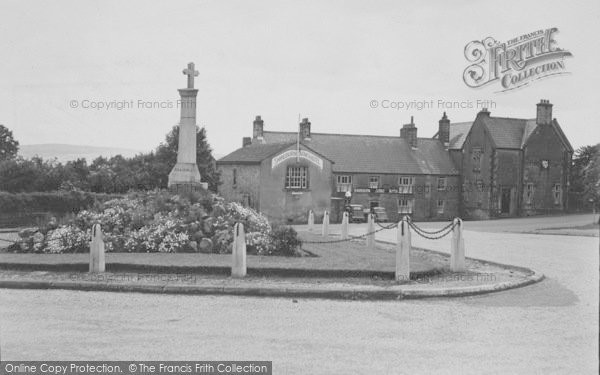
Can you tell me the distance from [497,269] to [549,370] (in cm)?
795

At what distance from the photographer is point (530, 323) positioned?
27.6ft

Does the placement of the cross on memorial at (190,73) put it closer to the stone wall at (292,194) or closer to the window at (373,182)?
the stone wall at (292,194)

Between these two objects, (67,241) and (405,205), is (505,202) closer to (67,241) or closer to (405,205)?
(405,205)

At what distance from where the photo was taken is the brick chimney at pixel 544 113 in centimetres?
5150

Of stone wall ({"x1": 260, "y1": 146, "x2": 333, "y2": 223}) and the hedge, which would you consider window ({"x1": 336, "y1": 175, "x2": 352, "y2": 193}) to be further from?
the hedge

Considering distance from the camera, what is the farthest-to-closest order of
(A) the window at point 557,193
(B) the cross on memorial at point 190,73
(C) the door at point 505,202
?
1. (A) the window at point 557,193
2. (C) the door at point 505,202
3. (B) the cross on memorial at point 190,73

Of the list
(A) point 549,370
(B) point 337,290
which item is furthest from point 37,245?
(A) point 549,370

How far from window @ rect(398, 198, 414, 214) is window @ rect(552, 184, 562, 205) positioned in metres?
11.3

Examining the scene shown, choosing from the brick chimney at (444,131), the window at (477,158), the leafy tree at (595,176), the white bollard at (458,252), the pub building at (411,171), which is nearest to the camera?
the leafy tree at (595,176)

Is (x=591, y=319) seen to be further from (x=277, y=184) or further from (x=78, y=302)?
(x=277, y=184)

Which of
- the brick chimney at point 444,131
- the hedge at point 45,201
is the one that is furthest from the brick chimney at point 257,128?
the hedge at point 45,201

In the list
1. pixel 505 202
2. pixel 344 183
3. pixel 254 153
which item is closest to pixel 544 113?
pixel 505 202

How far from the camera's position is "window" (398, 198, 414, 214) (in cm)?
5391

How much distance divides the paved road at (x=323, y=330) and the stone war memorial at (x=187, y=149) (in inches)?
328
